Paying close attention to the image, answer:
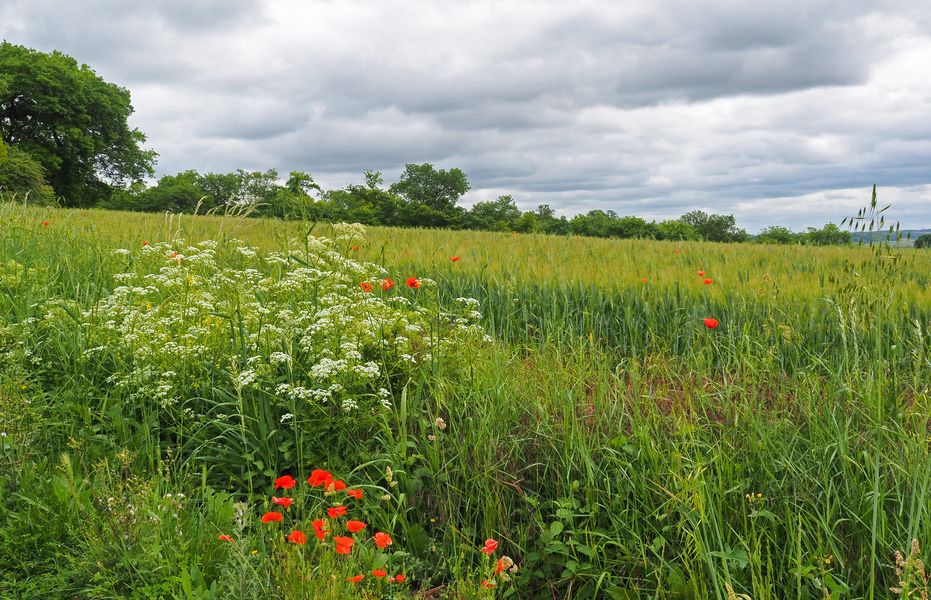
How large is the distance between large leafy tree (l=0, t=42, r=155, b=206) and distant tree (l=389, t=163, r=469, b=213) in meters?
24.5

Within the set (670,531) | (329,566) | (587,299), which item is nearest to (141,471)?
(329,566)

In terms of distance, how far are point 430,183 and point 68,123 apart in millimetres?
31969

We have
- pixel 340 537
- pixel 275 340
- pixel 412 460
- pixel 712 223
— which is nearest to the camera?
pixel 340 537

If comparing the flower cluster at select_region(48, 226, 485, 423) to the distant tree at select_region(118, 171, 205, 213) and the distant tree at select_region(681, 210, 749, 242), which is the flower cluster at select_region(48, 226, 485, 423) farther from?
the distant tree at select_region(118, 171, 205, 213)

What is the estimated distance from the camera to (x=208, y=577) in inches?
89.5

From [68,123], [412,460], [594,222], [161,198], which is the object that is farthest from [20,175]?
[594,222]

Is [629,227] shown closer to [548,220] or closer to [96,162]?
[548,220]

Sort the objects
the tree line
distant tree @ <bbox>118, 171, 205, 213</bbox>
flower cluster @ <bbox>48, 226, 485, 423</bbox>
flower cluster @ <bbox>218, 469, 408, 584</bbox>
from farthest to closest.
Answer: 1. distant tree @ <bbox>118, 171, 205, 213</bbox>
2. the tree line
3. flower cluster @ <bbox>48, 226, 485, 423</bbox>
4. flower cluster @ <bbox>218, 469, 408, 584</bbox>

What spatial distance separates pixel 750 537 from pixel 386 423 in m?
1.64

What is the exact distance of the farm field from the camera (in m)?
2.26

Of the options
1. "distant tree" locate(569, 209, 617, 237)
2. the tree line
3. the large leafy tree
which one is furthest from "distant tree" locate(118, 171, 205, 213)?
"distant tree" locate(569, 209, 617, 237)

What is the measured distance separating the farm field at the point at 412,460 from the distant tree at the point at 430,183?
5879cm

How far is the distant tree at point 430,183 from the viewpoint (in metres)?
62.4

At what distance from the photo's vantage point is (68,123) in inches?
1598
